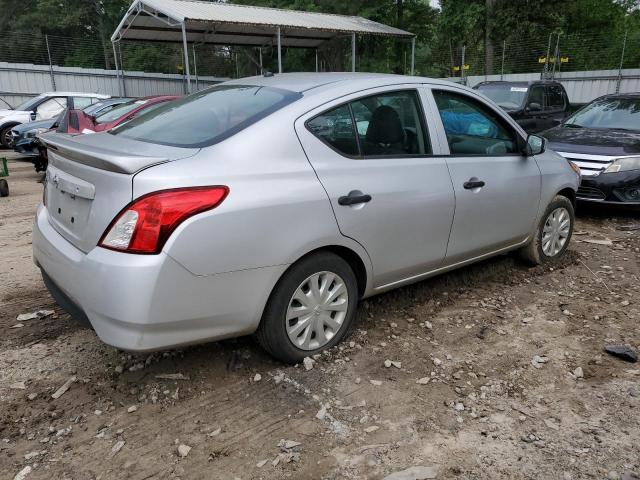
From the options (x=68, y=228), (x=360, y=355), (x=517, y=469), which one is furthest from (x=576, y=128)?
(x=68, y=228)

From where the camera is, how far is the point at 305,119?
2945mm

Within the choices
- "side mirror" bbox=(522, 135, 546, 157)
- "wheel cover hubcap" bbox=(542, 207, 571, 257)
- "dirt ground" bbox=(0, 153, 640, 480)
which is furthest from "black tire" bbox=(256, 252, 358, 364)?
"wheel cover hubcap" bbox=(542, 207, 571, 257)

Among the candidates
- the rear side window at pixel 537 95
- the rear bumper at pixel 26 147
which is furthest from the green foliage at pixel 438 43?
the rear bumper at pixel 26 147

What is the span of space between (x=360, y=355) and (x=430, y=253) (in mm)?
858

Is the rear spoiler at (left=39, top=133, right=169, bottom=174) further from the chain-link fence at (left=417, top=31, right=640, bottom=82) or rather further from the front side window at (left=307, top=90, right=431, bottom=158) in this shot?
the chain-link fence at (left=417, top=31, right=640, bottom=82)

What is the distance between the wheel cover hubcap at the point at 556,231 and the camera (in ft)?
15.6

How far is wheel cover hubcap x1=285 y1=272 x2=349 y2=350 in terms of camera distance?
297 centimetres

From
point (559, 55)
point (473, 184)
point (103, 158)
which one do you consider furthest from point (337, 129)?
point (559, 55)

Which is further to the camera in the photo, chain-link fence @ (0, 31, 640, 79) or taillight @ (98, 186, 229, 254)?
chain-link fence @ (0, 31, 640, 79)

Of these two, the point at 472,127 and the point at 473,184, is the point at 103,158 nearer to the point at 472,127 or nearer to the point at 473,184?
the point at 473,184

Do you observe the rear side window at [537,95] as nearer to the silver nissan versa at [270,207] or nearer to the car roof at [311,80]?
the silver nissan versa at [270,207]

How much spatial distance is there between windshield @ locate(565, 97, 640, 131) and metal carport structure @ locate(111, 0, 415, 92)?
11.0m

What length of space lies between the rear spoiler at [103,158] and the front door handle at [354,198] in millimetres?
972

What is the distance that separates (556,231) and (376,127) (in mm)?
2452
